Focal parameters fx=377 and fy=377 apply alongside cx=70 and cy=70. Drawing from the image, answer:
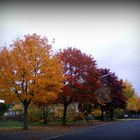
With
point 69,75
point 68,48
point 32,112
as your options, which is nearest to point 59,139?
point 69,75

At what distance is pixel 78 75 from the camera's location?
126 feet

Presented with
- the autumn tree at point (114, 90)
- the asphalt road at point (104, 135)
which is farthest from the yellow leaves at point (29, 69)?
the autumn tree at point (114, 90)

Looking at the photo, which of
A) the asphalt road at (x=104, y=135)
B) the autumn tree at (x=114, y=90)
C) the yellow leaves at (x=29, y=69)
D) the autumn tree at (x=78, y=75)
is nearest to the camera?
the asphalt road at (x=104, y=135)

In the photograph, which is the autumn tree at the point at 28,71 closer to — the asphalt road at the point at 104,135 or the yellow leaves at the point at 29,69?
the yellow leaves at the point at 29,69

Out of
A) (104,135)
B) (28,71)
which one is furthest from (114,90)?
(104,135)

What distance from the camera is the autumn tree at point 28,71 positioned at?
96.2 ft

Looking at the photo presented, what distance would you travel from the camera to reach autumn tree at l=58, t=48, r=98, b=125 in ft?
124

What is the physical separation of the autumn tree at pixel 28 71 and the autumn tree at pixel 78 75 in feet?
21.1

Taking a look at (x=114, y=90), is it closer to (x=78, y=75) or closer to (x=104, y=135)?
(x=78, y=75)

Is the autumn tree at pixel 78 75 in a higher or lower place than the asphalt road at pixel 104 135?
higher

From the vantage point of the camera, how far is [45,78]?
98.7 ft

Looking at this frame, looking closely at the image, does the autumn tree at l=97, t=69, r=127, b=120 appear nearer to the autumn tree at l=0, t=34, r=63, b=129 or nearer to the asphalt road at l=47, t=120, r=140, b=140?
the autumn tree at l=0, t=34, r=63, b=129

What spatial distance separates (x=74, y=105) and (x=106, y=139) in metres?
27.2

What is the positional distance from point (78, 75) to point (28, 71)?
10026mm
